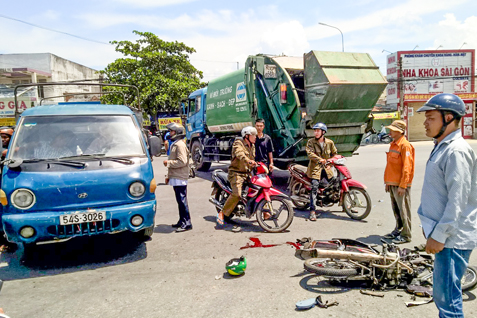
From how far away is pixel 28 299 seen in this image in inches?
137

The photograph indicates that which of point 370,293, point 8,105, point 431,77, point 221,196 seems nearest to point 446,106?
point 370,293

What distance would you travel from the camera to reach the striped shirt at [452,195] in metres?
2.11

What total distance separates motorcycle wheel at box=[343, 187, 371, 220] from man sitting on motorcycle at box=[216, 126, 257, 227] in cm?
191

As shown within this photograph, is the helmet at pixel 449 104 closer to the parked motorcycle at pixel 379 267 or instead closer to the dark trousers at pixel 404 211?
the parked motorcycle at pixel 379 267

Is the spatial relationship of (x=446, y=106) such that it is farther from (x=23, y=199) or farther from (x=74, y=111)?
(x=74, y=111)

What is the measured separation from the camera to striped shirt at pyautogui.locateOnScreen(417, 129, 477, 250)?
2105mm

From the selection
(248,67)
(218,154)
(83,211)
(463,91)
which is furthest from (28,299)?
(463,91)

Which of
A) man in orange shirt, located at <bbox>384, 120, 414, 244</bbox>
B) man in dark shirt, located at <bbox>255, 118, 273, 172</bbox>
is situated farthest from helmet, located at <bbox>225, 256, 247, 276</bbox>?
man in dark shirt, located at <bbox>255, 118, 273, 172</bbox>

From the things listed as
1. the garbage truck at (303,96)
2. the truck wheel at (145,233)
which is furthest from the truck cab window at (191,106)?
the truck wheel at (145,233)

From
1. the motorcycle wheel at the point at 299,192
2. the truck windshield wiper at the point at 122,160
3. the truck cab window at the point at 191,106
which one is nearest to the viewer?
the truck windshield wiper at the point at 122,160

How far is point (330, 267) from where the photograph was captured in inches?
141

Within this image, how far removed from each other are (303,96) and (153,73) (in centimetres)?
1711

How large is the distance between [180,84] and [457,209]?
75.9 feet

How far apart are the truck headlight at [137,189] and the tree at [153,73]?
19.6 metres
